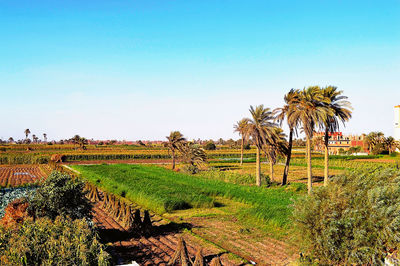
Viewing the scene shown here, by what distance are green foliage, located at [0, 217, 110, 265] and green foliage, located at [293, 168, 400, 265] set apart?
555cm

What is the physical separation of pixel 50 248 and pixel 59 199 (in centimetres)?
564

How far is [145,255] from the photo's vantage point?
12.0 metres

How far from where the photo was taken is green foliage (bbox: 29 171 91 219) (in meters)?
12.3

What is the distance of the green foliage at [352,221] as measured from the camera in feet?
27.1

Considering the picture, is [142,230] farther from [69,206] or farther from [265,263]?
[265,263]

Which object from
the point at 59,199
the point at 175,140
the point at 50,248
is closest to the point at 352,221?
the point at 50,248

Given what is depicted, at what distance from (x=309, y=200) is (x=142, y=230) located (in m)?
8.14

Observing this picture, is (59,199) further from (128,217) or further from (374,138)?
(374,138)

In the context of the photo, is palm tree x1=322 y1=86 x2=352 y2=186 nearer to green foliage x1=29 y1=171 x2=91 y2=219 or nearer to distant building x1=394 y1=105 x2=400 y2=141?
green foliage x1=29 y1=171 x2=91 y2=219

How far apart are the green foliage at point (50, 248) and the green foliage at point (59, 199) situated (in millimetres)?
4314

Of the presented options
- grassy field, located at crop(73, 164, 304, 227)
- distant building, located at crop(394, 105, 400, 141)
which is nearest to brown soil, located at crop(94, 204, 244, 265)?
grassy field, located at crop(73, 164, 304, 227)

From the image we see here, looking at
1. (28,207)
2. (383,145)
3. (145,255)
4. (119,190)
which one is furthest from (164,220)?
(383,145)

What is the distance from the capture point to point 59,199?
1235cm

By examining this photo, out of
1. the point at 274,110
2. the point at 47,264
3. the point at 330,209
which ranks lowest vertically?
the point at 47,264
